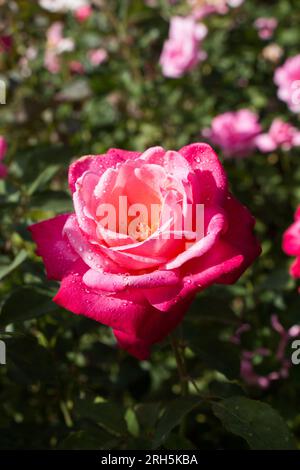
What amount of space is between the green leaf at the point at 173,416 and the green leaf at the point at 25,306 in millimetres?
232

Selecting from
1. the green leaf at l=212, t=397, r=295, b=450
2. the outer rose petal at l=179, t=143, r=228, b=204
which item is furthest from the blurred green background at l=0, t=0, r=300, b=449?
the outer rose petal at l=179, t=143, r=228, b=204

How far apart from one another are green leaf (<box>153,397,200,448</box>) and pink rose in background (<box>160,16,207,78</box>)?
4.75ft

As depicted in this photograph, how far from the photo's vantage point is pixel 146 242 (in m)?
0.74

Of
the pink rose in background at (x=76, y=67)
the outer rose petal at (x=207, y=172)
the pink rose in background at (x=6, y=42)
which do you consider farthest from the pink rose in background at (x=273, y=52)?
the outer rose petal at (x=207, y=172)

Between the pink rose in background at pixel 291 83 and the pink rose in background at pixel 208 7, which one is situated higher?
the pink rose in background at pixel 208 7

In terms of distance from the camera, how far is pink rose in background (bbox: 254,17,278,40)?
243 cm

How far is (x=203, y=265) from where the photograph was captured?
0.78 meters

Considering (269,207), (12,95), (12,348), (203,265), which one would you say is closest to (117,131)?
(12,95)

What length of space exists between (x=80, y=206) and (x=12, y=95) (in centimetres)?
122

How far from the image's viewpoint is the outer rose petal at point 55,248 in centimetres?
82

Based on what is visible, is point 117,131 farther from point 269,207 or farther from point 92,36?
point 269,207

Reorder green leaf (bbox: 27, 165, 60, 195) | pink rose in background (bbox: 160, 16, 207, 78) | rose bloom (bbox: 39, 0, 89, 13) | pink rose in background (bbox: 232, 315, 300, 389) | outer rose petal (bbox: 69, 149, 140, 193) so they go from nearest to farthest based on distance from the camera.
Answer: outer rose petal (bbox: 69, 149, 140, 193) < green leaf (bbox: 27, 165, 60, 195) < pink rose in background (bbox: 232, 315, 300, 389) < pink rose in background (bbox: 160, 16, 207, 78) < rose bloom (bbox: 39, 0, 89, 13)

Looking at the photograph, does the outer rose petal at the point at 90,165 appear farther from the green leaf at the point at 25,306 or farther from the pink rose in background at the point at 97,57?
the pink rose in background at the point at 97,57

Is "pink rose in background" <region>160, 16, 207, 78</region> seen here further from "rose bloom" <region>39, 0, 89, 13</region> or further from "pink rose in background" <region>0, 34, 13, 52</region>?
"pink rose in background" <region>0, 34, 13, 52</region>
